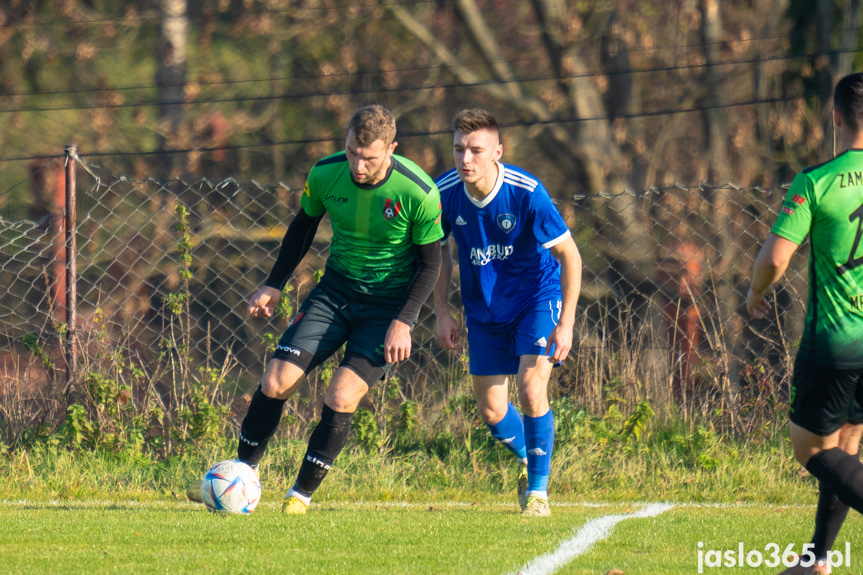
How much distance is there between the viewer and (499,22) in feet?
53.3

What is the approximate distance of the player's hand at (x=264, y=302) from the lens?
5.12 m

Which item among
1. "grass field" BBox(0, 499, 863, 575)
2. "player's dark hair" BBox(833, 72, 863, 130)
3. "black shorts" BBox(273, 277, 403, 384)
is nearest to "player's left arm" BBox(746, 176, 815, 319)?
"player's dark hair" BBox(833, 72, 863, 130)

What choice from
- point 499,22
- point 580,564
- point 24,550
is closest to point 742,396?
point 580,564

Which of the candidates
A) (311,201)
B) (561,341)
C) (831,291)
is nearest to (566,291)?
(561,341)

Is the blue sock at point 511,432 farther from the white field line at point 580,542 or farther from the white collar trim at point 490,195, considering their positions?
the white collar trim at point 490,195

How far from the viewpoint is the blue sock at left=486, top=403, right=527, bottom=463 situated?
5742mm

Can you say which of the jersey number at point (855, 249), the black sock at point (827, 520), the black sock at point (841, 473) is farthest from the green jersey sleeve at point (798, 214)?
the black sock at point (827, 520)

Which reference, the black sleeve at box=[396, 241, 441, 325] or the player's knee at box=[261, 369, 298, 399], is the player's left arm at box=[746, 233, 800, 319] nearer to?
the black sleeve at box=[396, 241, 441, 325]

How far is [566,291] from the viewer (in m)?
5.24

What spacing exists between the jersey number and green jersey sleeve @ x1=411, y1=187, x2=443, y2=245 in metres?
2.10

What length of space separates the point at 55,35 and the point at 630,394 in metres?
13.5

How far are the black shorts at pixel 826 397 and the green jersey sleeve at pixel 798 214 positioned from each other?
19.2 inches

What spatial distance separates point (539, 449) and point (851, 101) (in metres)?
2.58

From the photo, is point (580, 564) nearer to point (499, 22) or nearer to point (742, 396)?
point (742, 396)
